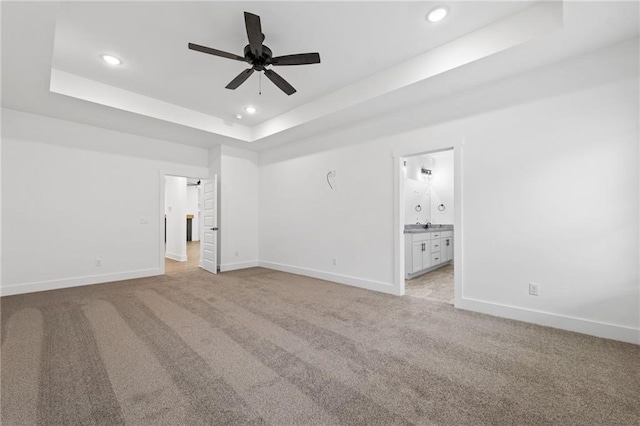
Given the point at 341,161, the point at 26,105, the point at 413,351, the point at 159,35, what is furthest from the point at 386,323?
the point at 26,105

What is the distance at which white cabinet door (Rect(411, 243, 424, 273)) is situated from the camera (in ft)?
16.3

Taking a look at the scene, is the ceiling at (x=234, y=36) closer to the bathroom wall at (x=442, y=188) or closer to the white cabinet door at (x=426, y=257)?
the white cabinet door at (x=426, y=257)

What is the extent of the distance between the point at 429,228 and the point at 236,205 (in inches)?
173

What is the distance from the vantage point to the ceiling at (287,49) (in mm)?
2398

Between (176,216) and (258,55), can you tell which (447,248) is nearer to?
(258,55)

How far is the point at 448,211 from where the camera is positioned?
23.9 feet

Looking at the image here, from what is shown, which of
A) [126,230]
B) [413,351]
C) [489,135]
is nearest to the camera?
[413,351]

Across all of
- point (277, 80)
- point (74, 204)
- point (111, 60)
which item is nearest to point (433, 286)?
point (277, 80)

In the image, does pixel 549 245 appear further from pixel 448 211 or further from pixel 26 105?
pixel 26 105

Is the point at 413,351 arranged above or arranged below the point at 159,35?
below

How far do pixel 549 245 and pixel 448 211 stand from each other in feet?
15.1

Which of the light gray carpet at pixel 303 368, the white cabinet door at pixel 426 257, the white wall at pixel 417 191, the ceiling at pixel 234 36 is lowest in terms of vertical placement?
the light gray carpet at pixel 303 368

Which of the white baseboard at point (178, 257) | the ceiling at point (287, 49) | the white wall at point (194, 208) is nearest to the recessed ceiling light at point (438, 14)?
the ceiling at point (287, 49)

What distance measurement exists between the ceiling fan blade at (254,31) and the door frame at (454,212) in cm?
237
